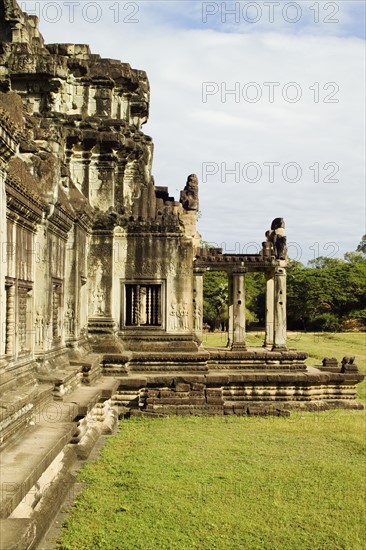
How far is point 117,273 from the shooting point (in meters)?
14.5

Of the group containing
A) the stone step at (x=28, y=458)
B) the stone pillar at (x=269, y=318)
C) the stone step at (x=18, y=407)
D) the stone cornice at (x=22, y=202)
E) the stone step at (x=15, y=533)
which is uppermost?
the stone cornice at (x=22, y=202)

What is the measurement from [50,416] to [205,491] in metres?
1.97

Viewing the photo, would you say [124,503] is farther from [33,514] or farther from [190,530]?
[33,514]

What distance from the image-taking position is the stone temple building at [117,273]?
9836mm

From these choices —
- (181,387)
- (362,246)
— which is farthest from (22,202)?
(362,246)

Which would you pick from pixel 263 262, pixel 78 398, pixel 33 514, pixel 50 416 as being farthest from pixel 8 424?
pixel 263 262

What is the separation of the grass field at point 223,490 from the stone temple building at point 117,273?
1018 mm

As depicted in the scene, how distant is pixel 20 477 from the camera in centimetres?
535

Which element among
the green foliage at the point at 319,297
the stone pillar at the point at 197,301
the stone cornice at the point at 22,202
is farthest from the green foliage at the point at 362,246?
the stone cornice at the point at 22,202

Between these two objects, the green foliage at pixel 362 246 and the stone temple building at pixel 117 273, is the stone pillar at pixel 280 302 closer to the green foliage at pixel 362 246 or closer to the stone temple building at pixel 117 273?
the stone temple building at pixel 117 273

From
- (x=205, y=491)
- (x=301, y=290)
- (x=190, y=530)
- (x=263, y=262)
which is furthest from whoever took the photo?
(x=301, y=290)

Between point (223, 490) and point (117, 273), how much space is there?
726cm

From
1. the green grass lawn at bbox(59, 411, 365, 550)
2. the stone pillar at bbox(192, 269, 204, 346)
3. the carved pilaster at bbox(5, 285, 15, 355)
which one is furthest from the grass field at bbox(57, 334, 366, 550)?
the stone pillar at bbox(192, 269, 204, 346)

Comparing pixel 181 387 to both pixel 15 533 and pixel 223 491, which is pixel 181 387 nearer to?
pixel 223 491
